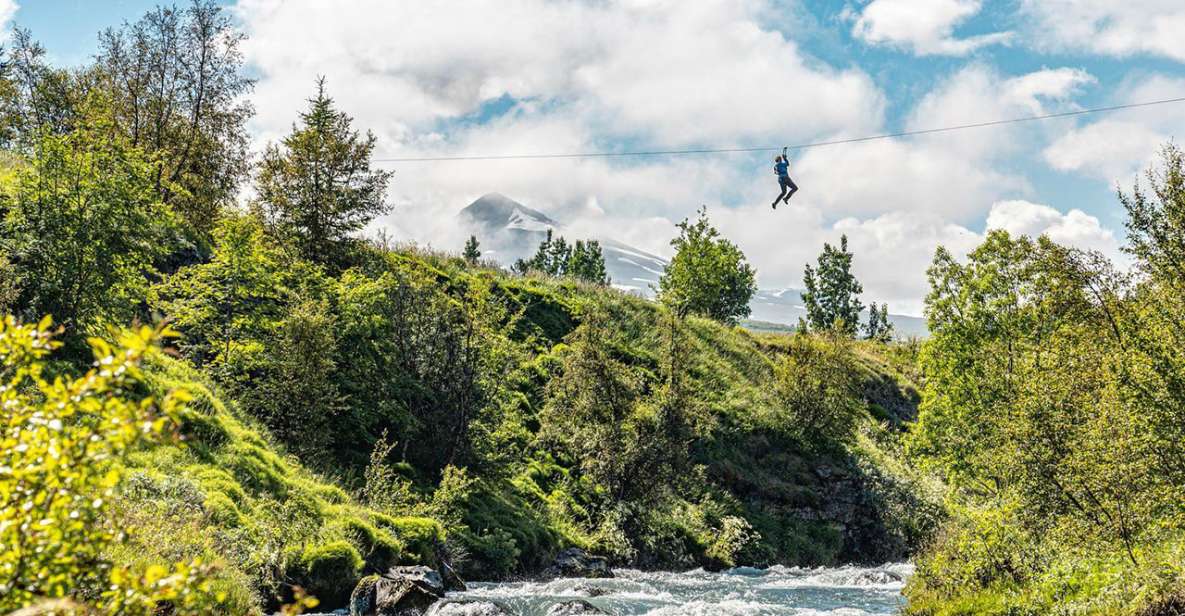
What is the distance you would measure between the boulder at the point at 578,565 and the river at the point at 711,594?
2.13 feet

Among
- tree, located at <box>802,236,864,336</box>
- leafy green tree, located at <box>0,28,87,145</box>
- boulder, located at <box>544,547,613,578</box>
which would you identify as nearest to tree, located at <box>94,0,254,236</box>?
leafy green tree, located at <box>0,28,87,145</box>

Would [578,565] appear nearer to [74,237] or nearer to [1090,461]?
[1090,461]

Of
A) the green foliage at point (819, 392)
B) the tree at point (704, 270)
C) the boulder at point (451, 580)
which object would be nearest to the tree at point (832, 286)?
the tree at point (704, 270)

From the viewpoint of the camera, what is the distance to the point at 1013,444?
56.6 ft

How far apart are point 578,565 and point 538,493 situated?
4.30m

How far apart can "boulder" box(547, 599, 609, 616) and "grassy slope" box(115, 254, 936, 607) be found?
388cm

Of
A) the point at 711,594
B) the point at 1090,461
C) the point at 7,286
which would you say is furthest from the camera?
the point at 711,594

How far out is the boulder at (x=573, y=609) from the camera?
715 inches

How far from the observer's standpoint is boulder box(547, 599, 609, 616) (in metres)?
18.2

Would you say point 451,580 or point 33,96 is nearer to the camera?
point 451,580

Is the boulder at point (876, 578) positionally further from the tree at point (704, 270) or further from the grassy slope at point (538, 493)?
the tree at point (704, 270)

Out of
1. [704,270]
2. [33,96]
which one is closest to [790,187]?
[33,96]

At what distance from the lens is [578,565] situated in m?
26.0

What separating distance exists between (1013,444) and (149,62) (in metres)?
39.6
